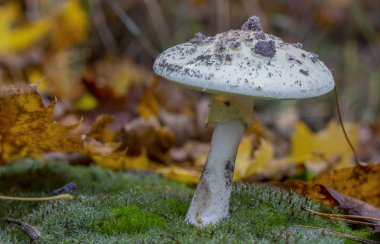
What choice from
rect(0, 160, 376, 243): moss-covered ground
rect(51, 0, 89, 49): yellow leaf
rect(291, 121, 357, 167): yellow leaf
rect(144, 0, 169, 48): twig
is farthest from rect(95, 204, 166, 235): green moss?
rect(51, 0, 89, 49): yellow leaf

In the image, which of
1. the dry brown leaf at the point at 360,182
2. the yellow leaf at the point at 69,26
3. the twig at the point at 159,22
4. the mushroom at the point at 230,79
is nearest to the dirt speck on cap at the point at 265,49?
the mushroom at the point at 230,79

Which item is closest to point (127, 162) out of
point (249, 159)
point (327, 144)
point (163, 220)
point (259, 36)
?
point (249, 159)

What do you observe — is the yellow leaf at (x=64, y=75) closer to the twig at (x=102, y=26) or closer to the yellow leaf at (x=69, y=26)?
the yellow leaf at (x=69, y=26)

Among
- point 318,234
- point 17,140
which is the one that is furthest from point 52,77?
point 318,234

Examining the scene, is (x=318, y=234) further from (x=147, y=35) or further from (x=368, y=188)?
(x=147, y=35)

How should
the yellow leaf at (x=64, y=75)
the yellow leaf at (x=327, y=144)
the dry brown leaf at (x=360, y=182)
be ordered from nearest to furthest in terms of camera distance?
the dry brown leaf at (x=360, y=182)
the yellow leaf at (x=327, y=144)
the yellow leaf at (x=64, y=75)
